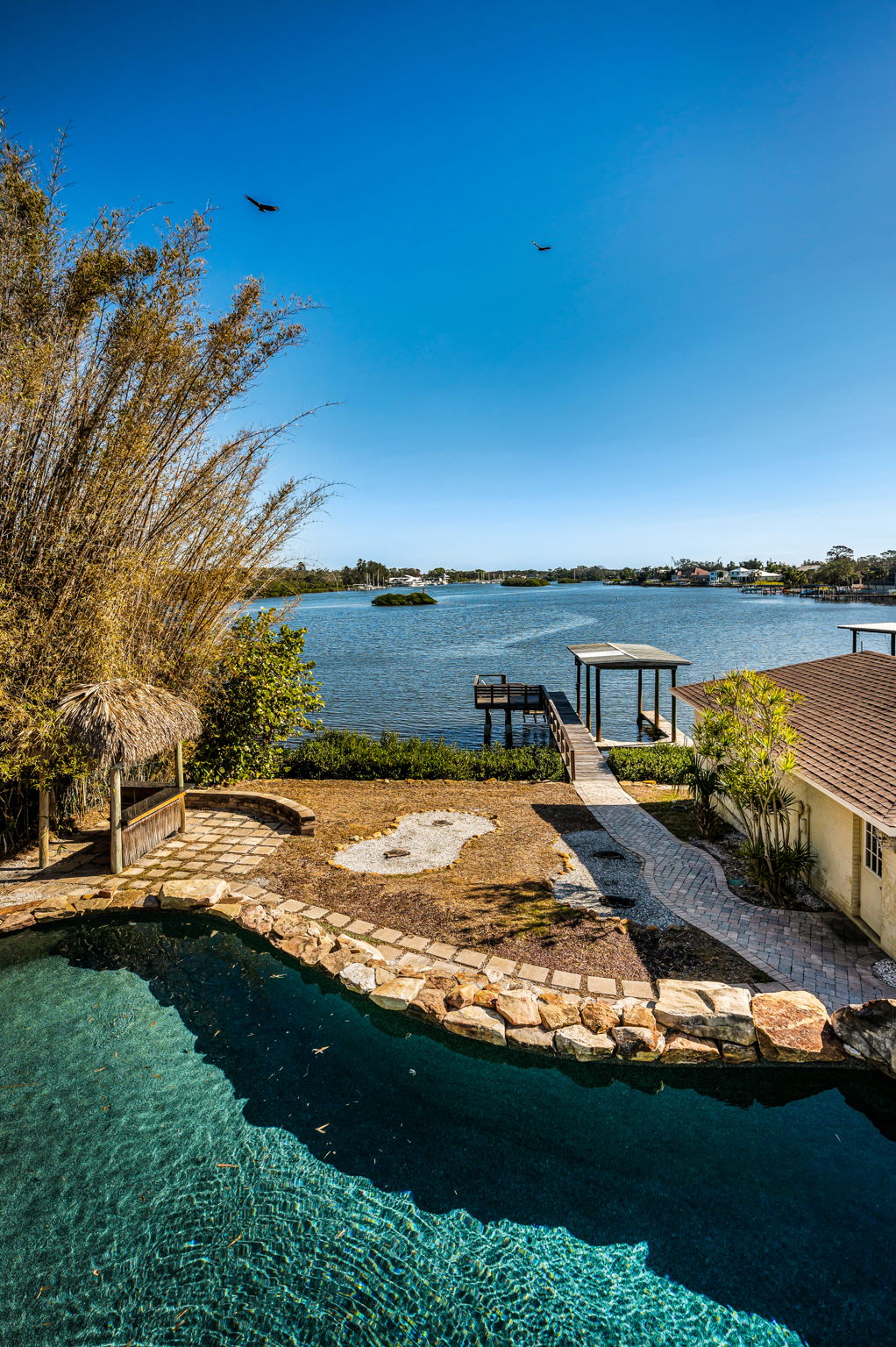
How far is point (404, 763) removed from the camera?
14406 millimetres

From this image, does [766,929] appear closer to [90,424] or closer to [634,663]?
[90,424]

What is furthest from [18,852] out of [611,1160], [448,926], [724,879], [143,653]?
[724,879]

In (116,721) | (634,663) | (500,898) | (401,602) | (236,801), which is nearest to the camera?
(116,721)

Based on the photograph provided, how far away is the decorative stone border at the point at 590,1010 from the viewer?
16.5ft

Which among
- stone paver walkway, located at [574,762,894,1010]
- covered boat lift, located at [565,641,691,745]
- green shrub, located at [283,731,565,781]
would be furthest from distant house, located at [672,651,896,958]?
covered boat lift, located at [565,641,691,745]

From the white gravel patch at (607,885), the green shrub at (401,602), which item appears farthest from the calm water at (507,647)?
the white gravel patch at (607,885)

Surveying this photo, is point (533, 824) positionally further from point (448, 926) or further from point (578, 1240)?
point (578, 1240)

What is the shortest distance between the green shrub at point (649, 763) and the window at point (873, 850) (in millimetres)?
6592

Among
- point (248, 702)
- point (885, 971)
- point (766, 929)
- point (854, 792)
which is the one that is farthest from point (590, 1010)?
point (248, 702)

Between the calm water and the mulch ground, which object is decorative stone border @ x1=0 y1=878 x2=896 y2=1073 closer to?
the mulch ground

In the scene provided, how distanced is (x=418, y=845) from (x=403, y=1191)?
5689 millimetres

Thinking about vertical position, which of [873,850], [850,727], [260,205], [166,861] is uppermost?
[260,205]

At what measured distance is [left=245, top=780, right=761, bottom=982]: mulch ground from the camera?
627cm

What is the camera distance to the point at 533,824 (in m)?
10.7
